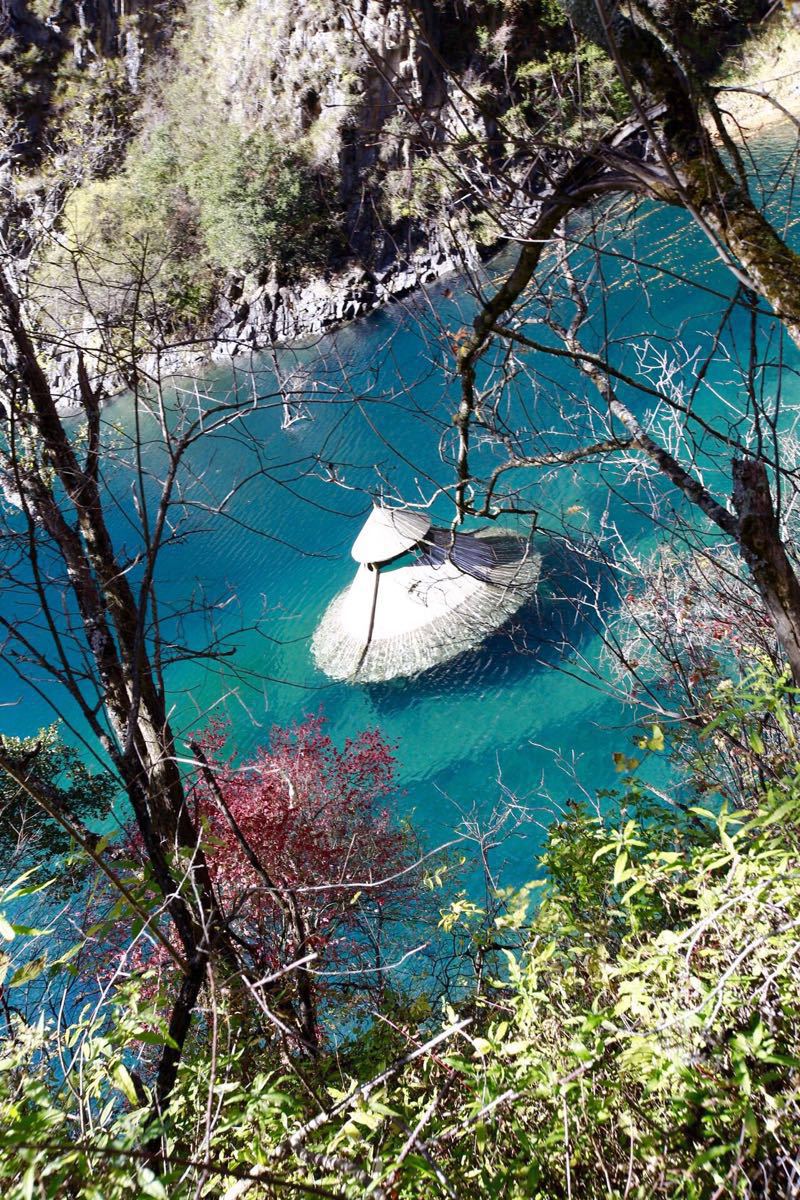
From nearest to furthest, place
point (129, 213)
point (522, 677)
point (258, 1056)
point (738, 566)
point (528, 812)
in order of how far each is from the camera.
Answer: point (258, 1056) → point (738, 566) → point (528, 812) → point (522, 677) → point (129, 213)

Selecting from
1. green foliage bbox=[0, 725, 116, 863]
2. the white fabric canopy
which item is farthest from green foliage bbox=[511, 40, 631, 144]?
green foliage bbox=[0, 725, 116, 863]

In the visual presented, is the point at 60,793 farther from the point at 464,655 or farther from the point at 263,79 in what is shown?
the point at 263,79

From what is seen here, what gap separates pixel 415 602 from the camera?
395 inches

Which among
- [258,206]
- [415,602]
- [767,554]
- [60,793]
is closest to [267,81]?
[258,206]

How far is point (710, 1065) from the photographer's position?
1266 millimetres

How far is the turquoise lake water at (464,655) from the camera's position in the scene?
24.9ft

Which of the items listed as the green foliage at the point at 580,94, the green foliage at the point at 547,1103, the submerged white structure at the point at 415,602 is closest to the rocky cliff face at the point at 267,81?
the submerged white structure at the point at 415,602

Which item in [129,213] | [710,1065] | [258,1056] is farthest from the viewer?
[129,213]

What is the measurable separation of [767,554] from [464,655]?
7757 mm

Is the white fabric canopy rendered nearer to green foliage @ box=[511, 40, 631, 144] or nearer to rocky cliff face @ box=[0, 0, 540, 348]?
green foliage @ box=[511, 40, 631, 144]

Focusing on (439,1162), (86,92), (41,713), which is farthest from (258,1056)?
(86,92)

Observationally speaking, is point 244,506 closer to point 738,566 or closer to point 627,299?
point 627,299

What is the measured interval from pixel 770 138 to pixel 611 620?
45.3 feet

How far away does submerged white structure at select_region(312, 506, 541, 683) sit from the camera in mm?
9688
